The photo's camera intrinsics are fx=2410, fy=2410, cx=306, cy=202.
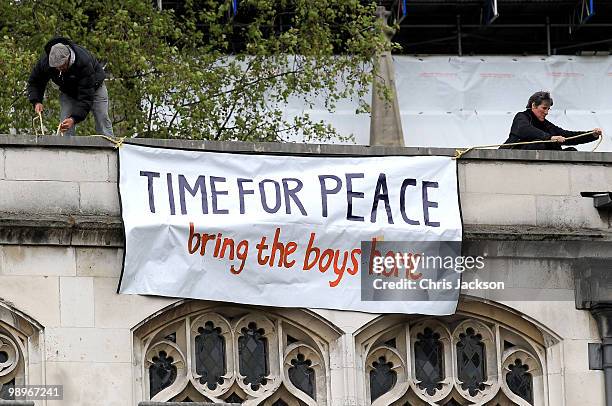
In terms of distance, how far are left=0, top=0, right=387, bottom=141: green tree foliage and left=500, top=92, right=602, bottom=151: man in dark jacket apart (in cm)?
1030

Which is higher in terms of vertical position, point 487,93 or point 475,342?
point 487,93

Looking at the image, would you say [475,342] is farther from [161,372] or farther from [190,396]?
[161,372]

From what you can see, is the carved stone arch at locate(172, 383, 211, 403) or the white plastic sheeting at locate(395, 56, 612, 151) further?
the white plastic sheeting at locate(395, 56, 612, 151)

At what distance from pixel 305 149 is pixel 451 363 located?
2.75 meters

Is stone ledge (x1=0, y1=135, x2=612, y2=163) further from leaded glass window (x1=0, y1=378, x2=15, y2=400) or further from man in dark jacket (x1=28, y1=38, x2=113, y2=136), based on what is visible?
leaded glass window (x1=0, y1=378, x2=15, y2=400)

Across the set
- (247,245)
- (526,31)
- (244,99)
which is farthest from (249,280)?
(526,31)

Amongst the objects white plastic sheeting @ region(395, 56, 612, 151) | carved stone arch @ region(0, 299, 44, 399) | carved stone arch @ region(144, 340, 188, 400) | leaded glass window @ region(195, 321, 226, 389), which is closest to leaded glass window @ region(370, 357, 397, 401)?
leaded glass window @ region(195, 321, 226, 389)

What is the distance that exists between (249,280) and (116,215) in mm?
1543

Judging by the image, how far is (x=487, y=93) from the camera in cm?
4628

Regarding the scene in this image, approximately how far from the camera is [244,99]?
3825 cm

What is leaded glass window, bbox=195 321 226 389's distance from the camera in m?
24.7

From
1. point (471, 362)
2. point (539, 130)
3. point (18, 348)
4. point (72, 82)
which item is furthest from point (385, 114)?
point (18, 348)

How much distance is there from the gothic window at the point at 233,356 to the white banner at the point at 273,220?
0.81 feet

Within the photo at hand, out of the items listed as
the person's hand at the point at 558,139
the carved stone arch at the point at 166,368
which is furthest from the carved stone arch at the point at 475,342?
the person's hand at the point at 558,139
